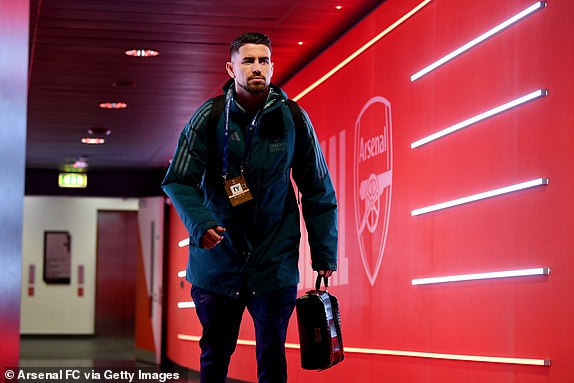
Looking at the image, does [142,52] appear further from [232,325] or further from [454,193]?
[232,325]

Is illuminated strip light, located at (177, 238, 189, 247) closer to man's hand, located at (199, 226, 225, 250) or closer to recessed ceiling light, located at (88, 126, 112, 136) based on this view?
recessed ceiling light, located at (88, 126, 112, 136)

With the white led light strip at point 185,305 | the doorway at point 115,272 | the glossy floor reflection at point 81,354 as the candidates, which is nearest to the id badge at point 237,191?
the glossy floor reflection at point 81,354

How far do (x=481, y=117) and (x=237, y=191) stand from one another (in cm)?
177

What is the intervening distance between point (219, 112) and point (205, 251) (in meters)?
0.47

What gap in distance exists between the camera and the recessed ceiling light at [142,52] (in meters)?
7.84

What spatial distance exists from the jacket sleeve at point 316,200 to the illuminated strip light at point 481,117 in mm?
1144

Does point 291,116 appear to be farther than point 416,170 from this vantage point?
No

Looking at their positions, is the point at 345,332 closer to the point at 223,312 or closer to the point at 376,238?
the point at 376,238

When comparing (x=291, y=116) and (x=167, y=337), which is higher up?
(x=291, y=116)

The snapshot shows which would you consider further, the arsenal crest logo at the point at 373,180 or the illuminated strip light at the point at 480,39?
the arsenal crest logo at the point at 373,180

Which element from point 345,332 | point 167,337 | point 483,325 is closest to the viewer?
point 483,325

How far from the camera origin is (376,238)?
6.03 meters

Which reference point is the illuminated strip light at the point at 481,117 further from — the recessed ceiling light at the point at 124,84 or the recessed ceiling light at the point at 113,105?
the recessed ceiling light at the point at 113,105

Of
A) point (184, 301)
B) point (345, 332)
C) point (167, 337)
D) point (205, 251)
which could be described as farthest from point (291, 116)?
point (167, 337)
